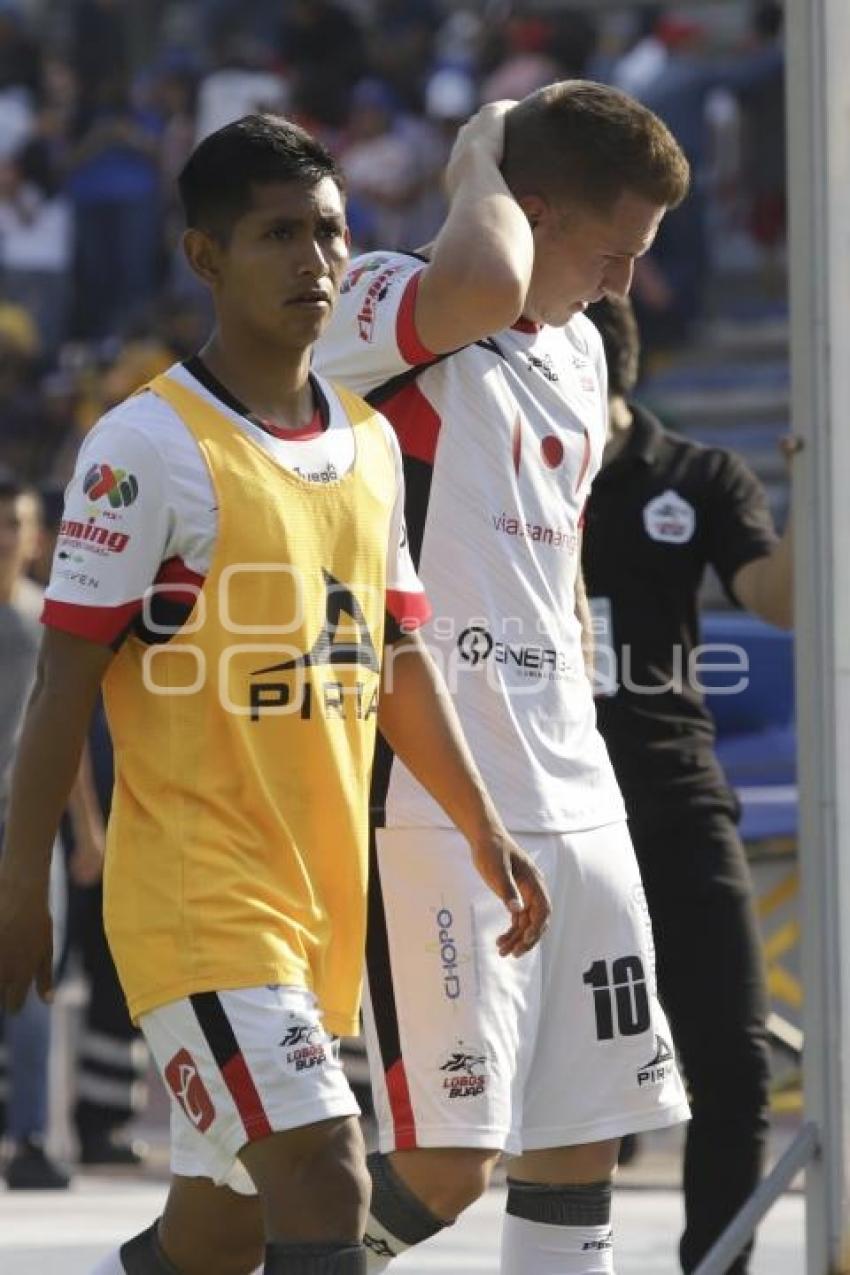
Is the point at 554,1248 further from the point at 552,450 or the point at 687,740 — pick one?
the point at 687,740

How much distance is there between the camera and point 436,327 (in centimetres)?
434

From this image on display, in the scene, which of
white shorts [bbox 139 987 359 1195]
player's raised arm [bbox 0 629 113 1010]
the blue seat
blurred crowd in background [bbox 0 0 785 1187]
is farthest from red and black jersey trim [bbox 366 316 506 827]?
blurred crowd in background [bbox 0 0 785 1187]

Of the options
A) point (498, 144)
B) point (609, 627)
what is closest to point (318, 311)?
point (498, 144)

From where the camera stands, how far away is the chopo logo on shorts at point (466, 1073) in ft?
14.4

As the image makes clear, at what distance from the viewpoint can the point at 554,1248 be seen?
4555 millimetres

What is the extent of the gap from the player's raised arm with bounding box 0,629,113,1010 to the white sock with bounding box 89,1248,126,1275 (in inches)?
19.1

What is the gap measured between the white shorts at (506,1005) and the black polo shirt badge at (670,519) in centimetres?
131

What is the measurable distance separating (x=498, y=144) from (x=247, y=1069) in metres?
1.67

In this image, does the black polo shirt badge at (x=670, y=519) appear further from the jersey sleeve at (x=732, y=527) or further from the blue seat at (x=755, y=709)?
the blue seat at (x=755, y=709)

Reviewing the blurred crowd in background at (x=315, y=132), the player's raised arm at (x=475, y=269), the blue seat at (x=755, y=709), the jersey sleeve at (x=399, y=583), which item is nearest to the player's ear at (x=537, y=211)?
the player's raised arm at (x=475, y=269)

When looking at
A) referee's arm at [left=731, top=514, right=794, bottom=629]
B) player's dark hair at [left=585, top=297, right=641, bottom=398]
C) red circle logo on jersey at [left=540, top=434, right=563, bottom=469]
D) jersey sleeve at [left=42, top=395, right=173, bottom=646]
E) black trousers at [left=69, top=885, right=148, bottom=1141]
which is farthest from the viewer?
black trousers at [left=69, top=885, right=148, bottom=1141]

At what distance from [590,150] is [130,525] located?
47.2 inches

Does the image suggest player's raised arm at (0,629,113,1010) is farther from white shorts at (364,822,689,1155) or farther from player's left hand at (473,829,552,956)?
white shorts at (364,822,689,1155)

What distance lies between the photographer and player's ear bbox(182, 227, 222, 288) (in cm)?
405
